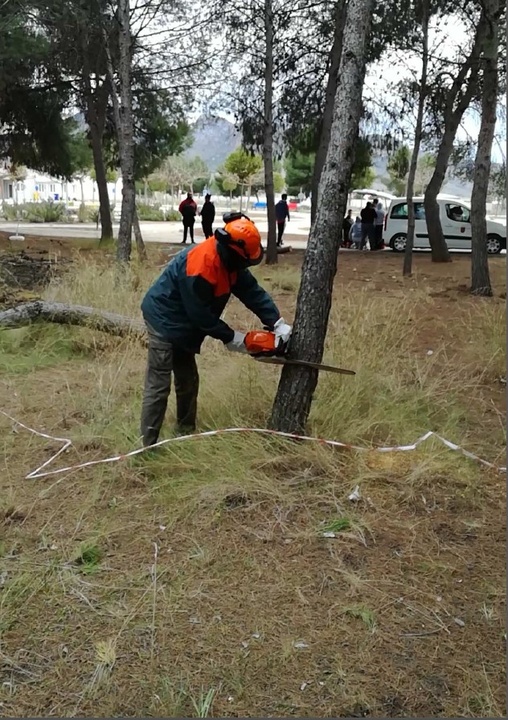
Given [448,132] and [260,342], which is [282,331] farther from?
[448,132]

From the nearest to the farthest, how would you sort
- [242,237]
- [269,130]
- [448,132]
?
[242,237]
[448,132]
[269,130]

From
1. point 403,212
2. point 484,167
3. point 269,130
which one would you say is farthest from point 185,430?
point 403,212

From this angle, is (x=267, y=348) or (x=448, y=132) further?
(x=448, y=132)

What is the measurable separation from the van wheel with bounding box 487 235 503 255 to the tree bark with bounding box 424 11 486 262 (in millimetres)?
3755

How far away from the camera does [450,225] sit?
66.0ft

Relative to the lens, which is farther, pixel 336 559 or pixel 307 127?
pixel 307 127

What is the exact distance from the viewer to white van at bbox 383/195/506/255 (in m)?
19.9

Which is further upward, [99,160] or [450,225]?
[99,160]

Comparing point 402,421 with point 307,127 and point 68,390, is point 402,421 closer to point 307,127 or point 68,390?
point 68,390

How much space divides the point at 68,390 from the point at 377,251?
54.6 ft

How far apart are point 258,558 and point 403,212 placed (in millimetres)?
18811

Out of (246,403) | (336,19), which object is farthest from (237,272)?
(336,19)

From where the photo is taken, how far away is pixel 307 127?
1831 cm

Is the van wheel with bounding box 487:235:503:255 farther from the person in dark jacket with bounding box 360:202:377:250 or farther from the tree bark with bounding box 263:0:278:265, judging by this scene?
the tree bark with bounding box 263:0:278:265
